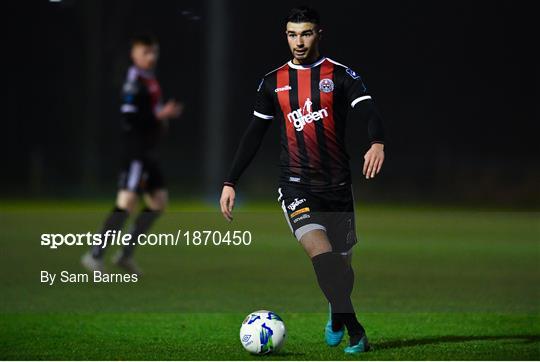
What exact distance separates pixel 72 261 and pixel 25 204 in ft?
35.2

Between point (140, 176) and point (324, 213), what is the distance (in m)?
4.32

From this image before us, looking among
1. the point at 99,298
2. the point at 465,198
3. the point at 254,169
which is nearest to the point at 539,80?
the point at 465,198

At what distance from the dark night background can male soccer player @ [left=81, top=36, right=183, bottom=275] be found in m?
9.94

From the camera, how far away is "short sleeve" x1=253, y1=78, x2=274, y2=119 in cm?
637

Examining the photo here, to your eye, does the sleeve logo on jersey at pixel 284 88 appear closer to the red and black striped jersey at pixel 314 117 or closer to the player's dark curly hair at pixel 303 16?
the red and black striped jersey at pixel 314 117

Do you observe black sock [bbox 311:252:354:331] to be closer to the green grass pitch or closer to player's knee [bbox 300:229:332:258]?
player's knee [bbox 300:229:332:258]

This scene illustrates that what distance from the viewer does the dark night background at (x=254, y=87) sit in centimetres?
2186

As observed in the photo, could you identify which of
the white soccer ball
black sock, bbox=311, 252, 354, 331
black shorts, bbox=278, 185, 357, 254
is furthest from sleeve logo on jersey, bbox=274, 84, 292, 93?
the white soccer ball

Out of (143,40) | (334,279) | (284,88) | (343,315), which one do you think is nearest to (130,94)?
(143,40)

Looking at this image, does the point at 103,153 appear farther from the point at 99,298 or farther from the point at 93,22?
the point at 99,298

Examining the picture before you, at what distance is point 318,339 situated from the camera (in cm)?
682

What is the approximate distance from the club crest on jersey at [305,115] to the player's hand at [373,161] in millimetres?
529

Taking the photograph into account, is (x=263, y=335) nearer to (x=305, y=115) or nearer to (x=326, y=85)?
(x=305, y=115)

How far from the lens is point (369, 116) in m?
6.02
